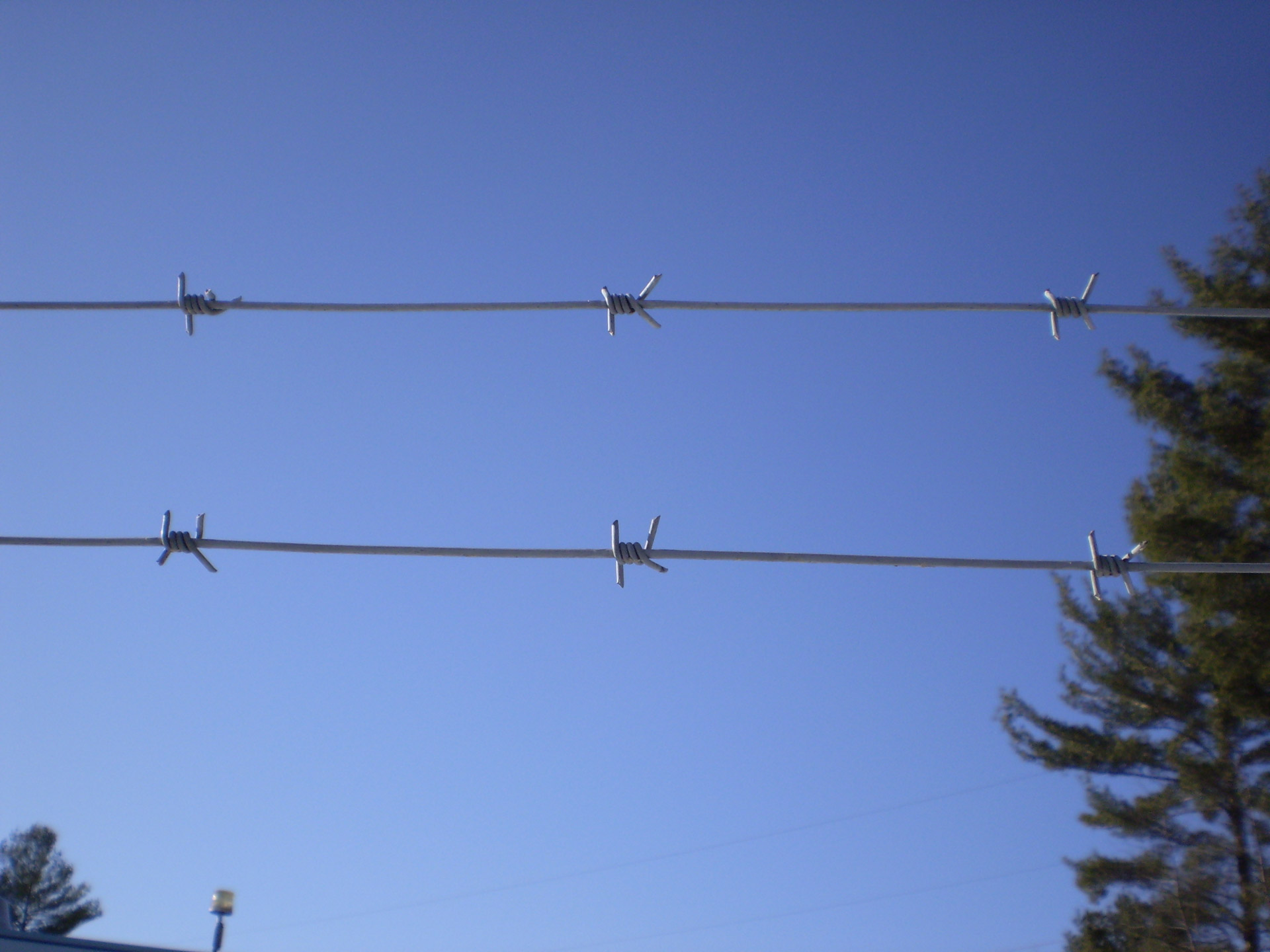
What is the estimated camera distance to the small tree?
36125 millimetres

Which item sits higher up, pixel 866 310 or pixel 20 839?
pixel 20 839

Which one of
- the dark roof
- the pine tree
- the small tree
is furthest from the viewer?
the small tree

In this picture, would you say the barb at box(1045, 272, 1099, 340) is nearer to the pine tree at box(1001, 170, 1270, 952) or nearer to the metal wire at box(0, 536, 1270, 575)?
the metal wire at box(0, 536, 1270, 575)

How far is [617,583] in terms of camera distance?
142 inches

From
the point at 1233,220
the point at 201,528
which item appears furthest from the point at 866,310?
the point at 1233,220

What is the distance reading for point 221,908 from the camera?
771 cm

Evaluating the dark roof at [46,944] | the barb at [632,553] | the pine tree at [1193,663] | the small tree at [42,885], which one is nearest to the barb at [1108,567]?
the barb at [632,553]

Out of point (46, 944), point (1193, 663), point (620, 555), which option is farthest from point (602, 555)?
point (1193, 663)

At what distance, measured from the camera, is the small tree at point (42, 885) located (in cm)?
3612

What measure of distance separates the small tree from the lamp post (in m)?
33.4

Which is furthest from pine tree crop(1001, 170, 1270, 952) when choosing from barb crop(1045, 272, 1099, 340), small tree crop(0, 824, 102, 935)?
small tree crop(0, 824, 102, 935)

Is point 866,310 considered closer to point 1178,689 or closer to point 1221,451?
point 1221,451

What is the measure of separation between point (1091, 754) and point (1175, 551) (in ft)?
17.9

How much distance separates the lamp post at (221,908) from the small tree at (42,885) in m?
33.4
